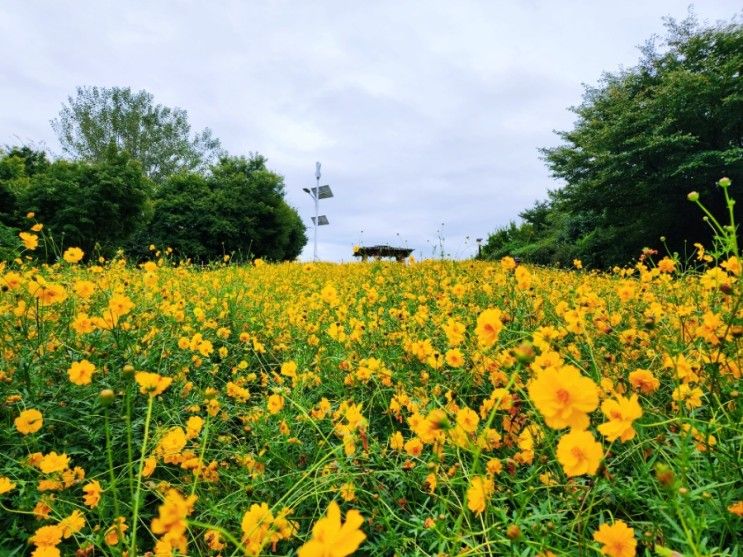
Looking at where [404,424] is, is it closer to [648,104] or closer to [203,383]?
[203,383]

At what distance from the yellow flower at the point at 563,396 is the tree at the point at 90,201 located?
38.1 ft

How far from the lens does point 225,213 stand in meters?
15.0

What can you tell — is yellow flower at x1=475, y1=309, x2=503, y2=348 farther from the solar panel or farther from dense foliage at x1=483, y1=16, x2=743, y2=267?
the solar panel

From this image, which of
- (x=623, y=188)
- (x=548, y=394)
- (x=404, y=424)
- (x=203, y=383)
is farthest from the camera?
(x=623, y=188)

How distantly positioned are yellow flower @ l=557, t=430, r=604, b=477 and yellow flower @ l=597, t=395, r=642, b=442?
0.28 feet

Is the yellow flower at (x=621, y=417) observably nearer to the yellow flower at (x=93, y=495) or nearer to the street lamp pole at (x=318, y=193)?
the yellow flower at (x=93, y=495)

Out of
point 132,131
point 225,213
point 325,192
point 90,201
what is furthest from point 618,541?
point 132,131

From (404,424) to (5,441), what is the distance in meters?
1.40

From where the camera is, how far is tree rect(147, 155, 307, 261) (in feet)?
47.3

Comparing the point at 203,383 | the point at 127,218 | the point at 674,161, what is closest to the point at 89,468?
the point at 203,383

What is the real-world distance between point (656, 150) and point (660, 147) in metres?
0.11

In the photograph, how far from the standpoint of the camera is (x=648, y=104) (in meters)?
12.4

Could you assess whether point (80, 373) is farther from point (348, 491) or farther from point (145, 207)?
point (145, 207)

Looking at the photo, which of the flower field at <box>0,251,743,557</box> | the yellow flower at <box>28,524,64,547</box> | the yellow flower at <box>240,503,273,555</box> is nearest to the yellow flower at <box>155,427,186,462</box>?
the flower field at <box>0,251,743,557</box>
